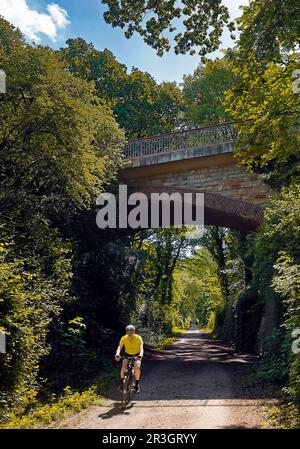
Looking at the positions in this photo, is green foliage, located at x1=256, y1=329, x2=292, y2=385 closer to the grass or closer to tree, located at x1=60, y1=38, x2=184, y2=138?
the grass

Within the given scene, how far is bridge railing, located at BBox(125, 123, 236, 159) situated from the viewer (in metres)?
16.6

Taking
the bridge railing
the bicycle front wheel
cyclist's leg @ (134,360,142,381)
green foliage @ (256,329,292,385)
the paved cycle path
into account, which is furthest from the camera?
the bridge railing

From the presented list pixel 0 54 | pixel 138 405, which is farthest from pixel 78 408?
pixel 0 54

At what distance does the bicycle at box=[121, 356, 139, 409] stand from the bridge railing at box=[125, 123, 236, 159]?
10052 mm

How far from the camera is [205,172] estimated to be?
17156 millimetres

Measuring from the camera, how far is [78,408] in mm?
8547

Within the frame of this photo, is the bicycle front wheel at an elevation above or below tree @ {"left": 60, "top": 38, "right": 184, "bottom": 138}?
below

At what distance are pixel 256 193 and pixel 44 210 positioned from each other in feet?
26.5

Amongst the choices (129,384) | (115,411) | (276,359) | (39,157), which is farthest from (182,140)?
(115,411)

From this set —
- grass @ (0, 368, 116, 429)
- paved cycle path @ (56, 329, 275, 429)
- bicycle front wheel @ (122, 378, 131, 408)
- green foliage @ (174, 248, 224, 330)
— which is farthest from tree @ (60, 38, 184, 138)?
bicycle front wheel @ (122, 378, 131, 408)

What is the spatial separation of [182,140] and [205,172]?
170 cm

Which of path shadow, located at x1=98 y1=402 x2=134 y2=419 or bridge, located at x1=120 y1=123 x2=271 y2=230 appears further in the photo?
bridge, located at x1=120 y1=123 x2=271 y2=230

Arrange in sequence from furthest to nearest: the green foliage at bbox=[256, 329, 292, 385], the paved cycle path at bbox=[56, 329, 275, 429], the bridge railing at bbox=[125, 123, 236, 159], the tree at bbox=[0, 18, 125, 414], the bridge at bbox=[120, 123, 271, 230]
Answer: the bridge railing at bbox=[125, 123, 236, 159]
the bridge at bbox=[120, 123, 271, 230]
the tree at bbox=[0, 18, 125, 414]
the green foliage at bbox=[256, 329, 292, 385]
the paved cycle path at bbox=[56, 329, 275, 429]

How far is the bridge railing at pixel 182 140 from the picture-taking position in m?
16.6
